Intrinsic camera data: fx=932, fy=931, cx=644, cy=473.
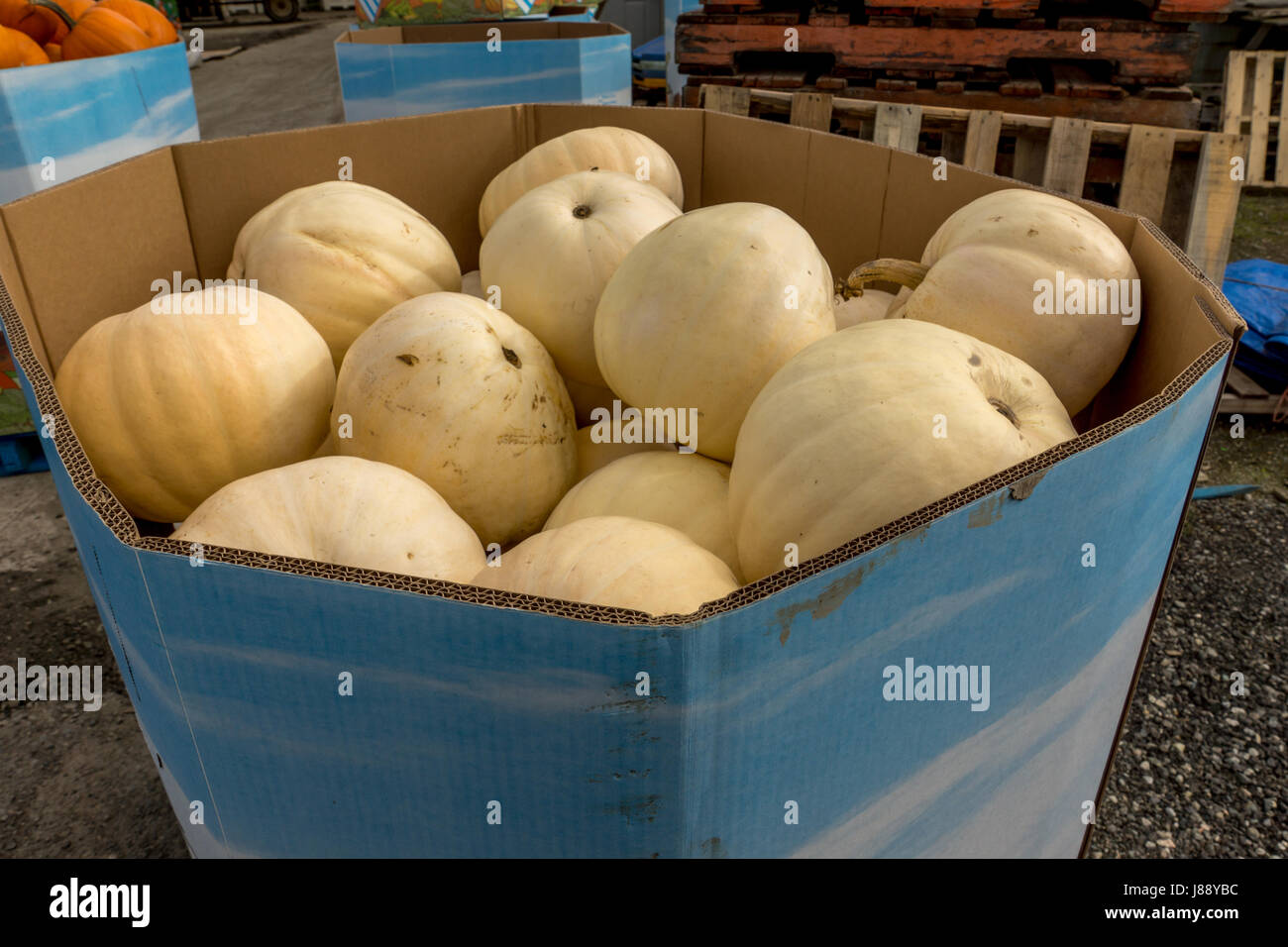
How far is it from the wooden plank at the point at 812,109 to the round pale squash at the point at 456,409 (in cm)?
244

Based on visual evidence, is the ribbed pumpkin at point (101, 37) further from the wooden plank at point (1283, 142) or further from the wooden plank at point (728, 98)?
the wooden plank at point (1283, 142)

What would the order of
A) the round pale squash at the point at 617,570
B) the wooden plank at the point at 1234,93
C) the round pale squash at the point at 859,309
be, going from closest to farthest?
the round pale squash at the point at 617,570, the round pale squash at the point at 859,309, the wooden plank at the point at 1234,93

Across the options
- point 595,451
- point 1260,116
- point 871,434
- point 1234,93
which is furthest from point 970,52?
point 1260,116

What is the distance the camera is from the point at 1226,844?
6.35 feet

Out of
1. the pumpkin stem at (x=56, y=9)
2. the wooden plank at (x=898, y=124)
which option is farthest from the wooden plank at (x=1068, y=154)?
the pumpkin stem at (x=56, y=9)

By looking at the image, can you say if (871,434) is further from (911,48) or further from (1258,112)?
(1258,112)

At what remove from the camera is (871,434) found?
1.07 meters

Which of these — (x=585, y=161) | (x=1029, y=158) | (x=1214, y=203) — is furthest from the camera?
(x=1029, y=158)

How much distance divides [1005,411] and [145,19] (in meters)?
4.16

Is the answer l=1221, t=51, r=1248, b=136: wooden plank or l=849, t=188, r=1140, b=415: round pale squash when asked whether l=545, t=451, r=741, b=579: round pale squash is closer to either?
l=849, t=188, r=1140, b=415: round pale squash

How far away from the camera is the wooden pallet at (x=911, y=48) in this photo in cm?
363

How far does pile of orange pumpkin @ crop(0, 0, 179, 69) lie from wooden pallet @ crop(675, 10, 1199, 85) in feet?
7.25

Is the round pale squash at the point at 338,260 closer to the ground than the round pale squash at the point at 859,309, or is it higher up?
higher up

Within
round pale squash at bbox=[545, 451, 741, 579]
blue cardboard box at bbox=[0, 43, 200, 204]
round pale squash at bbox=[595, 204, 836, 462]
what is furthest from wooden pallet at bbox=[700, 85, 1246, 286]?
blue cardboard box at bbox=[0, 43, 200, 204]
